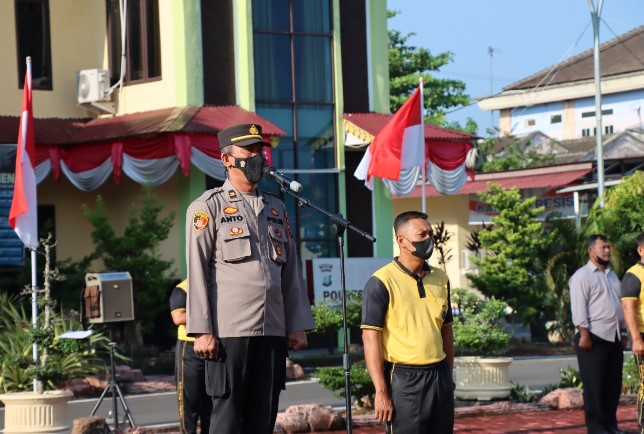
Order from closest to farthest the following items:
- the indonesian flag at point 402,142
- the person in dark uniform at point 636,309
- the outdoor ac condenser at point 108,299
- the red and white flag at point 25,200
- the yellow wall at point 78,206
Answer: the person in dark uniform at point 636,309
the red and white flag at point 25,200
the outdoor ac condenser at point 108,299
the indonesian flag at point 402,142
the yellow wall at point 78,206

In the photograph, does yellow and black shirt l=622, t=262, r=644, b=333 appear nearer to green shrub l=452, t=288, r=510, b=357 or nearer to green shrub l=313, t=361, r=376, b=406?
green shrub l=313, t=361, r=376, b=406

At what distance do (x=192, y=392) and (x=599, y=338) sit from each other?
12.6ft

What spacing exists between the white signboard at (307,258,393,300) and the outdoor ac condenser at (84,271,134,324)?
6.51 meters

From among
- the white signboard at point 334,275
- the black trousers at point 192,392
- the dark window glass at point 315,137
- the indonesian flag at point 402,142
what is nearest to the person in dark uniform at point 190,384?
the black trousers at point 192,392

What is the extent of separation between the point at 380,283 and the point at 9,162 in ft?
53.0

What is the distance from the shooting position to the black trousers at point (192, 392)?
10664 mm

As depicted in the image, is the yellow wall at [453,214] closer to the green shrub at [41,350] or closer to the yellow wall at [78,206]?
the yellow wall at [78,206]

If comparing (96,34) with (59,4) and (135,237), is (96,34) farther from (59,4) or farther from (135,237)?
(135,237)

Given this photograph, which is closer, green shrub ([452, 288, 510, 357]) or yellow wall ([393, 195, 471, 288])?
green shrub ([452, 288, 510, 357])

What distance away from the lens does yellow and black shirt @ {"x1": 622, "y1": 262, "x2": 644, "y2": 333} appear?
1147 centimetres

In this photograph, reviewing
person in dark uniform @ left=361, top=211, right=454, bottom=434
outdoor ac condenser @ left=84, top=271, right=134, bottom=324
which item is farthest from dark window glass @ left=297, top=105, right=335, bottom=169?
person in dark uniform @ left=361, top=211, right=454, bottom=434

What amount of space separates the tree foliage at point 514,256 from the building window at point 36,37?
9641 mm

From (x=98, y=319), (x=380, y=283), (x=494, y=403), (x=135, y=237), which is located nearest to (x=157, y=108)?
(x=135, y=237)

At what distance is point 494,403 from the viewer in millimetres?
15070
